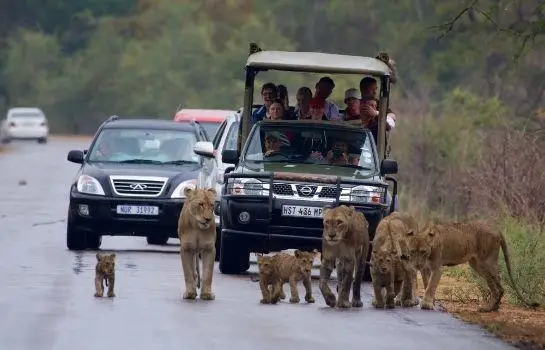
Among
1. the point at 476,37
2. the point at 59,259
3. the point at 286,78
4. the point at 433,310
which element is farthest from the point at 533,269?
the point at 286,78

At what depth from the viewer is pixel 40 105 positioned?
315ft

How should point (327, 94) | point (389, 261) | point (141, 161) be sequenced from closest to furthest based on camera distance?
point (389, 261), point (327, 94), point (141, 161)

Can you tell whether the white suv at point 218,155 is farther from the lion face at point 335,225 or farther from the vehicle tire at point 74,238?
the lion face at point 335,225

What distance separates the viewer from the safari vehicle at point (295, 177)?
19.0 meters

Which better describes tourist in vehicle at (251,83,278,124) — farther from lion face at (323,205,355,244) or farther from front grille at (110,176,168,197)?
lion face at (323,205,355,244)

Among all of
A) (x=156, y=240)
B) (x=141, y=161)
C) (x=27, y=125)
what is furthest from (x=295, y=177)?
(x=27, y=125)

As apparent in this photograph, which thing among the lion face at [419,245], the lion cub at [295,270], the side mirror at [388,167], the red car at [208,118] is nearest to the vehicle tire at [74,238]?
the side mirror at [388,167]

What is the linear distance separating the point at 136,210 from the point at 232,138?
1.68m

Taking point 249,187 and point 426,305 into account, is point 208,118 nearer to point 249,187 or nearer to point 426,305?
point 249,187

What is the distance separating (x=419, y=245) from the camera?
54.5 feet

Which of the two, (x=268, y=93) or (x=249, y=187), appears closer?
(x=249, y=187)

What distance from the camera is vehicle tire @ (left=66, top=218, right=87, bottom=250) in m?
22.7

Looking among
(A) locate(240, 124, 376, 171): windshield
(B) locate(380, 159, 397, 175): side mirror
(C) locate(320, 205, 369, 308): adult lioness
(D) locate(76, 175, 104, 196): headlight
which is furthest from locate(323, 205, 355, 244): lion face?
(D) locate(76, 175, 104, 196): headlight

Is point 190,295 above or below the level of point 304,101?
below
